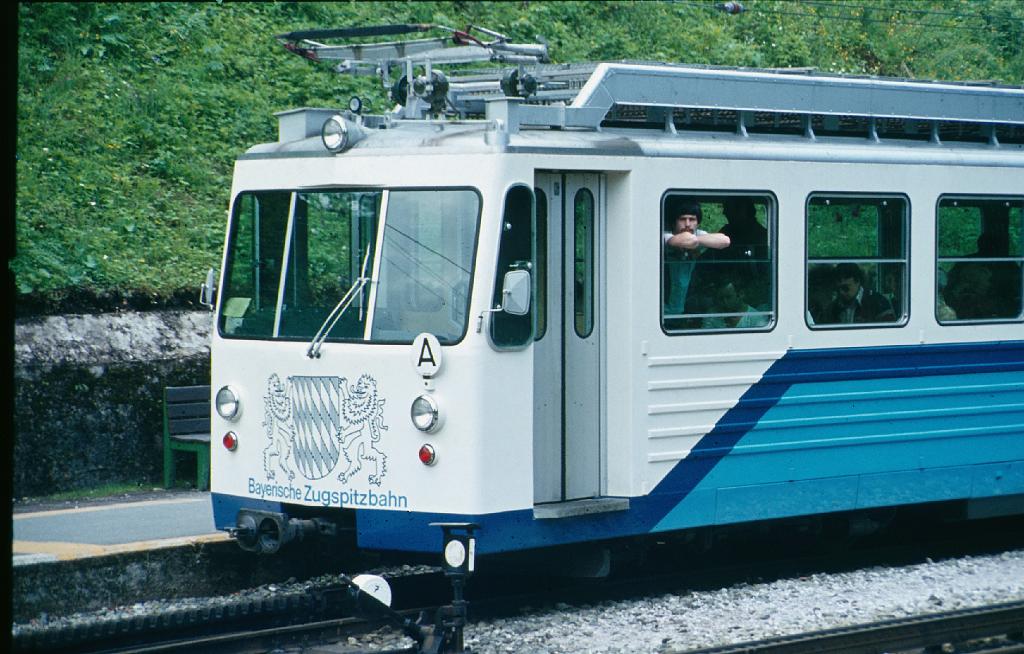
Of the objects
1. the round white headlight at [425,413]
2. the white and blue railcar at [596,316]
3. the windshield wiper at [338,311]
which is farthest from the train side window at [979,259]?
the windshield wiper at [338,311]

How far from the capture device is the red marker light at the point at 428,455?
25.5 feet

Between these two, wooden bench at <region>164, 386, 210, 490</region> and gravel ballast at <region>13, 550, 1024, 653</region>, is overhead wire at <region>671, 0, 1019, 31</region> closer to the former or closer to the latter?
wooden bench at <region>164, 386, 210, 490</region>

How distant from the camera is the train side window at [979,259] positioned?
10.3 meters

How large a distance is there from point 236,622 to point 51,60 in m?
8.41

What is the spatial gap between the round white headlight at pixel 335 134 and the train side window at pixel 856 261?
3126 millimetres

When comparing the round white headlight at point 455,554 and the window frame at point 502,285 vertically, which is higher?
the window frame at point 502,285

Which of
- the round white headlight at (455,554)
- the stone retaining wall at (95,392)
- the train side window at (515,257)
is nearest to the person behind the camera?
the round white headlight at (455,554)

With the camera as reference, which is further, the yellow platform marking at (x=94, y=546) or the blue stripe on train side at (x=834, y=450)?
the yellow platform marking at (x=94, y=546)

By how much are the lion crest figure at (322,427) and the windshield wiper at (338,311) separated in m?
0.18

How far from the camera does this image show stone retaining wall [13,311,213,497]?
1102 cm

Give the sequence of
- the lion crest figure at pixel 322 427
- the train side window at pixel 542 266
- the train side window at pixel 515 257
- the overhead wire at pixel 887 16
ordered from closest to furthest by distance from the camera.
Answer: the train side window at pixel 515 257, the lion crest figure at pixel 322 427, the train side window at pixel 542 266, the overhead wire at pixel 887 16

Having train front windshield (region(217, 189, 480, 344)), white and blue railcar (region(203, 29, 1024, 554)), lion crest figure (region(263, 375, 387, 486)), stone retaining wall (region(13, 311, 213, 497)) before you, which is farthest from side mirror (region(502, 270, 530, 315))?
stone retaining wall (region(13, 311, 213, 497))

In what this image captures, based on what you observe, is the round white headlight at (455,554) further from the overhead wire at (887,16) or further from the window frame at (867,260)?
the overhead wire at (887,16)

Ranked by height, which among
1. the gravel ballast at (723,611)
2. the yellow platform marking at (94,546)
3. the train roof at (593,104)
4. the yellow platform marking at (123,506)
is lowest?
the gravel ballast at (723,611)
